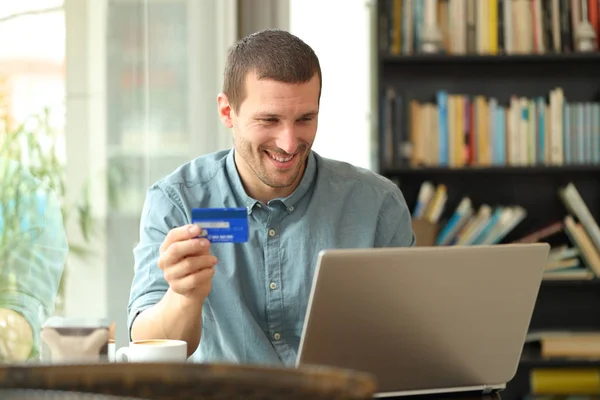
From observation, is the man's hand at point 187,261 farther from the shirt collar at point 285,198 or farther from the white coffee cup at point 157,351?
the shirt collar at point 285,198

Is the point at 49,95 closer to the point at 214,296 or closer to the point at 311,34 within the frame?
the point at 214,296

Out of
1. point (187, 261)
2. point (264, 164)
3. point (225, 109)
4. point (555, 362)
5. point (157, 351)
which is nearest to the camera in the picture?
point (157, 351)

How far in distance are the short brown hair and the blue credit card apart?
0.51m

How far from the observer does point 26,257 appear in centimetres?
203

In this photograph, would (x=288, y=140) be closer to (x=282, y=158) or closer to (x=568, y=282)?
(x=282, y=158)

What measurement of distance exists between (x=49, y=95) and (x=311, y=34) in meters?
1.74

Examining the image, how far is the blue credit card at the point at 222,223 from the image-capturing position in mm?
1399

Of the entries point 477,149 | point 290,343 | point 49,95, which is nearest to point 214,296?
point 290,343

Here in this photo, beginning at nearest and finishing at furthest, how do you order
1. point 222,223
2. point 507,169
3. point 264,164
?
point 222,223
point 264,164
point 507,169

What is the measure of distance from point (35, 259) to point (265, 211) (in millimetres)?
557

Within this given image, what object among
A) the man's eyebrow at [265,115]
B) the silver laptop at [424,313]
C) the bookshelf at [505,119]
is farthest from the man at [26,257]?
the bookshelf at [505,119]

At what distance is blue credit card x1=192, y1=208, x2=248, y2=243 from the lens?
1399mm

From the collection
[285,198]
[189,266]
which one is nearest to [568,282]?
[285,198]

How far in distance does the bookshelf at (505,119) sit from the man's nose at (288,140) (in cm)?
171
